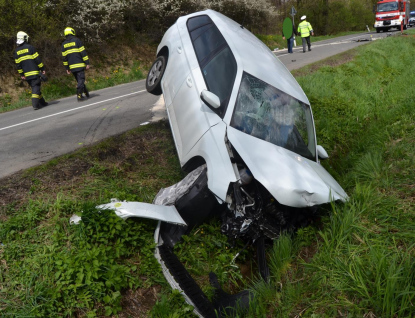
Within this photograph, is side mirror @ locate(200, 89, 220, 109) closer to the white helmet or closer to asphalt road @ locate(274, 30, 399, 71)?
the white helmet

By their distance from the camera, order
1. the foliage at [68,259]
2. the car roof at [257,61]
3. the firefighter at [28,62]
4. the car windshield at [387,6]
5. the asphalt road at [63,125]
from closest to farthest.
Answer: the foliage at [68,259]
the car roof at [257,61]
the asphalt road at [63,125]
the firefighter at [28,62]
the car windshield at [387,6]

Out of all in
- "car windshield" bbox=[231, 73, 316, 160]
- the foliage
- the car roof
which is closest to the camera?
the foliage

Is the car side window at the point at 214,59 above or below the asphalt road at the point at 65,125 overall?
above

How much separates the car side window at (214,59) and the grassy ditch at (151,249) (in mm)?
1588

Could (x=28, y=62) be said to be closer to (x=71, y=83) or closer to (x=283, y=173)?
(x=71, y=83)

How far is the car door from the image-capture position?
166 inches

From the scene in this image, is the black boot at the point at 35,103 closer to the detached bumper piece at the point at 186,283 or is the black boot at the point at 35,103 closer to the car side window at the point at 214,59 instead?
the car side window at the point at 214,59

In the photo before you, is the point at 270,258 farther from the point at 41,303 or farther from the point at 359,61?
the point at 359,61

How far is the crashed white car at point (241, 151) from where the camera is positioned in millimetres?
3631

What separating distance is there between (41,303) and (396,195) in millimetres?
3738

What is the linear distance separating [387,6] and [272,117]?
103 ft

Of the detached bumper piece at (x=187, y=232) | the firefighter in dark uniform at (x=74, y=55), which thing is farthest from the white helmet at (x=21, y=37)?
the detached bumper piece at (x=187, y=232)

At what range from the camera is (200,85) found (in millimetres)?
4543

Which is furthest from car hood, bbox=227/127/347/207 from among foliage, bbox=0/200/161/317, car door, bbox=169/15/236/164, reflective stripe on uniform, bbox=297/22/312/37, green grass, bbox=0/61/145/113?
reflective stripe on uniform, bbox=297/22/312/37
